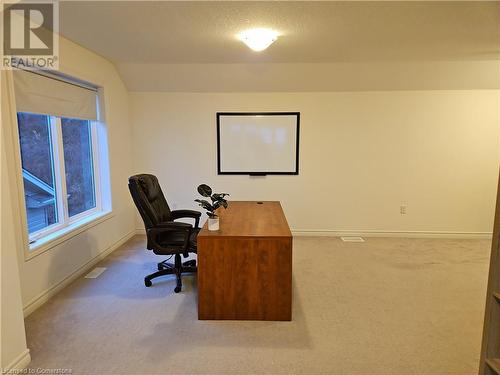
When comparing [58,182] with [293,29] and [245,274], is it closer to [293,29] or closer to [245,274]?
[245,274]

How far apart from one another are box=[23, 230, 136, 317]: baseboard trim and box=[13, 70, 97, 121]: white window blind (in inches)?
61.4

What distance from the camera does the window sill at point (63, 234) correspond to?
268 cm

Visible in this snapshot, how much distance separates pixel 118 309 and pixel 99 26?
7.80ft

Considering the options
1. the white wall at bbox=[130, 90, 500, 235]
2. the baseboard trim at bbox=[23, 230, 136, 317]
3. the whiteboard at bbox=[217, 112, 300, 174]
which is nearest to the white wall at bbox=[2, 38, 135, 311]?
the baseboard trim at bbox=[23, 230, 136, 317]

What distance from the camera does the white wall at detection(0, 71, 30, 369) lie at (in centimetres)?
179

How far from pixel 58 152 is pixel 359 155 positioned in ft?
12.4

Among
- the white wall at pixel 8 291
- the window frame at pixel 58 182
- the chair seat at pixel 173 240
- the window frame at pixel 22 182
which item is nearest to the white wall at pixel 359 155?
the window frame at pixel 22 182

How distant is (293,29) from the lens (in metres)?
2.74

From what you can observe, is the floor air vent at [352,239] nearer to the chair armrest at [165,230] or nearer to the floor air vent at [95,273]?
the chair armrest at [165,230]

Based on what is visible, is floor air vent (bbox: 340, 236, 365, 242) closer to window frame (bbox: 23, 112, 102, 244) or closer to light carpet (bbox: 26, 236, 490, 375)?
light carpet (bbox: 26, 236, 490, 375)

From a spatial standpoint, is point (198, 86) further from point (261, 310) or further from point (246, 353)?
point (246, 353)

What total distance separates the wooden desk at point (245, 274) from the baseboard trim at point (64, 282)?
1.40 meters

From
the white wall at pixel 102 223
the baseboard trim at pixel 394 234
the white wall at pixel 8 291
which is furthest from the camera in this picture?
the baseboard trim at pixel 394 234

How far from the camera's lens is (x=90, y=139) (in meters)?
3.84
